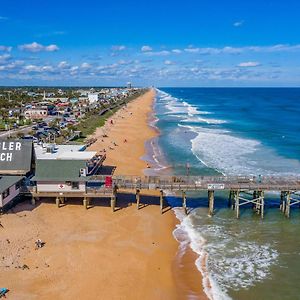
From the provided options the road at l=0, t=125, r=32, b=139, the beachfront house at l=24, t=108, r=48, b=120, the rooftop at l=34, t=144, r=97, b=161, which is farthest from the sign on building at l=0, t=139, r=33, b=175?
the beachfront house at l=24, t=108, r=48, b=120

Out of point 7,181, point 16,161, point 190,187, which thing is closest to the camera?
point 7,181

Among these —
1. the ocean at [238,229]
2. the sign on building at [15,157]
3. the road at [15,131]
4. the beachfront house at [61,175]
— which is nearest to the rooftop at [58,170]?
the beachfront house at [61,175]

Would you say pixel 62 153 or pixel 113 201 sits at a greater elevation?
pixel 62 153

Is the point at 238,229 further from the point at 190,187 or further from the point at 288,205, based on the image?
the point at 288,205

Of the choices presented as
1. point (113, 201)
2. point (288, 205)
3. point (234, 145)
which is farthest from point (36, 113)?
point (288, 205)

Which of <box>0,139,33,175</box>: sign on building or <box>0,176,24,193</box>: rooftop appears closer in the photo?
<box>0,176,24,193</box>: rooftop

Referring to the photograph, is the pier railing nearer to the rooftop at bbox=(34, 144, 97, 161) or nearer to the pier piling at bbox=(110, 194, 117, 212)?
the pier piling at bbox=(110, 194, 117, 212)

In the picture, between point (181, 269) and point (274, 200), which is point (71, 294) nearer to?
point (181, 269)

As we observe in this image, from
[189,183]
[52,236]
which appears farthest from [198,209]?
[52,236]
